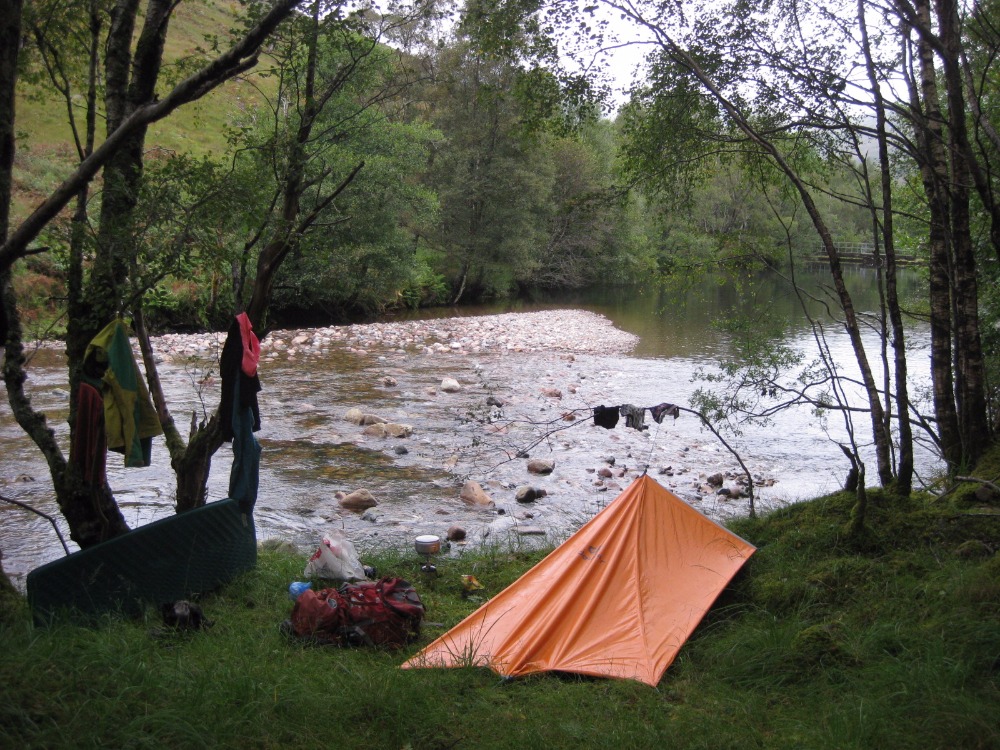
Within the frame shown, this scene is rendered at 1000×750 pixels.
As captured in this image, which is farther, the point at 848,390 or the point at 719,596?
the point at 848,390

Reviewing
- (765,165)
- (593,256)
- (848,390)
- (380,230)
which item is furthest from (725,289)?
(765,165)

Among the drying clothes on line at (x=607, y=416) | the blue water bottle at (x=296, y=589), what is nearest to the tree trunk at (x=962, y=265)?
the drying clothes on line at (x=607, y=416)

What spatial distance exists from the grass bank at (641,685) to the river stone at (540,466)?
→ 15.7 ft

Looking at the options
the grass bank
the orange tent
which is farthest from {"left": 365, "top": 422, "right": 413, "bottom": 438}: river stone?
the orange tent

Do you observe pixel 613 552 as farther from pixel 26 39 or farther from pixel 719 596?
pixel 26 39

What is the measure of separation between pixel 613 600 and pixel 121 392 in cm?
323

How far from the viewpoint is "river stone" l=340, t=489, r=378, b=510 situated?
830 cm

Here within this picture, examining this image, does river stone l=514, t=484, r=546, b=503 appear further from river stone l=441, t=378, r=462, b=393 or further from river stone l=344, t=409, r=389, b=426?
river stone l=441, t=378, r=462, b=393

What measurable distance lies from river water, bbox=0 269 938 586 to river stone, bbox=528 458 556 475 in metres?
0.08

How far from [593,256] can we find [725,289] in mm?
7359

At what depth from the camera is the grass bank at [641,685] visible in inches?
120

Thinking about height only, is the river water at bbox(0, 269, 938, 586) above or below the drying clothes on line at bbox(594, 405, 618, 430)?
below

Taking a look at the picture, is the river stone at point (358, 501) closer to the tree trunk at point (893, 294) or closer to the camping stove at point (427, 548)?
the camping stove at point (427, 548)

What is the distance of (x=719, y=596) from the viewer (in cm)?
498
